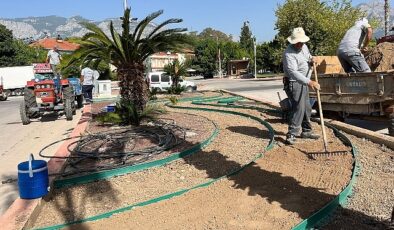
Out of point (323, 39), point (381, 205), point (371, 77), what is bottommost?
point (381, 205)

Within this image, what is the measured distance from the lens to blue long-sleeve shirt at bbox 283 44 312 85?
686 cm

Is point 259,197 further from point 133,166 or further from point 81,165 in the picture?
point 81,165

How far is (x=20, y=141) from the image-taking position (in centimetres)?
1023

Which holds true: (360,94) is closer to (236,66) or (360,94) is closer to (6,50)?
(6,50)

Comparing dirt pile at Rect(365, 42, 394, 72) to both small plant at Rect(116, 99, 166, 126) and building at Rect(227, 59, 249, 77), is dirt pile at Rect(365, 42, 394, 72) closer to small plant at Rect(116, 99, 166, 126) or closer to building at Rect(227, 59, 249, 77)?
small plant at Rect(116, 99, 166, 126)

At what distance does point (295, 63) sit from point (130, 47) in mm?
4999

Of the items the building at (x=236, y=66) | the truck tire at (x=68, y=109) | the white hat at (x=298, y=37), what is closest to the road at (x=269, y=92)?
the white hat at (x=298, y=37)

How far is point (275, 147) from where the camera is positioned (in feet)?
22.5

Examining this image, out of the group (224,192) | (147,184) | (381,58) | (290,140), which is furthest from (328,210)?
(381,58)

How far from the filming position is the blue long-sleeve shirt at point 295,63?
270 inches

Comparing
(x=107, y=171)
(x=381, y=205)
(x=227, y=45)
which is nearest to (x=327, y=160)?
(x=381, y=205)

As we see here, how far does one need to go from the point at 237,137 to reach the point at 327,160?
239 centimetres

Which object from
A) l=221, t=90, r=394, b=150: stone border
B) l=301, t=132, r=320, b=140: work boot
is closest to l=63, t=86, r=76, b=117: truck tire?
l=221, t=90, r=394, b=150: stone border

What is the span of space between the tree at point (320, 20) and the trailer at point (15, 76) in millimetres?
22161
